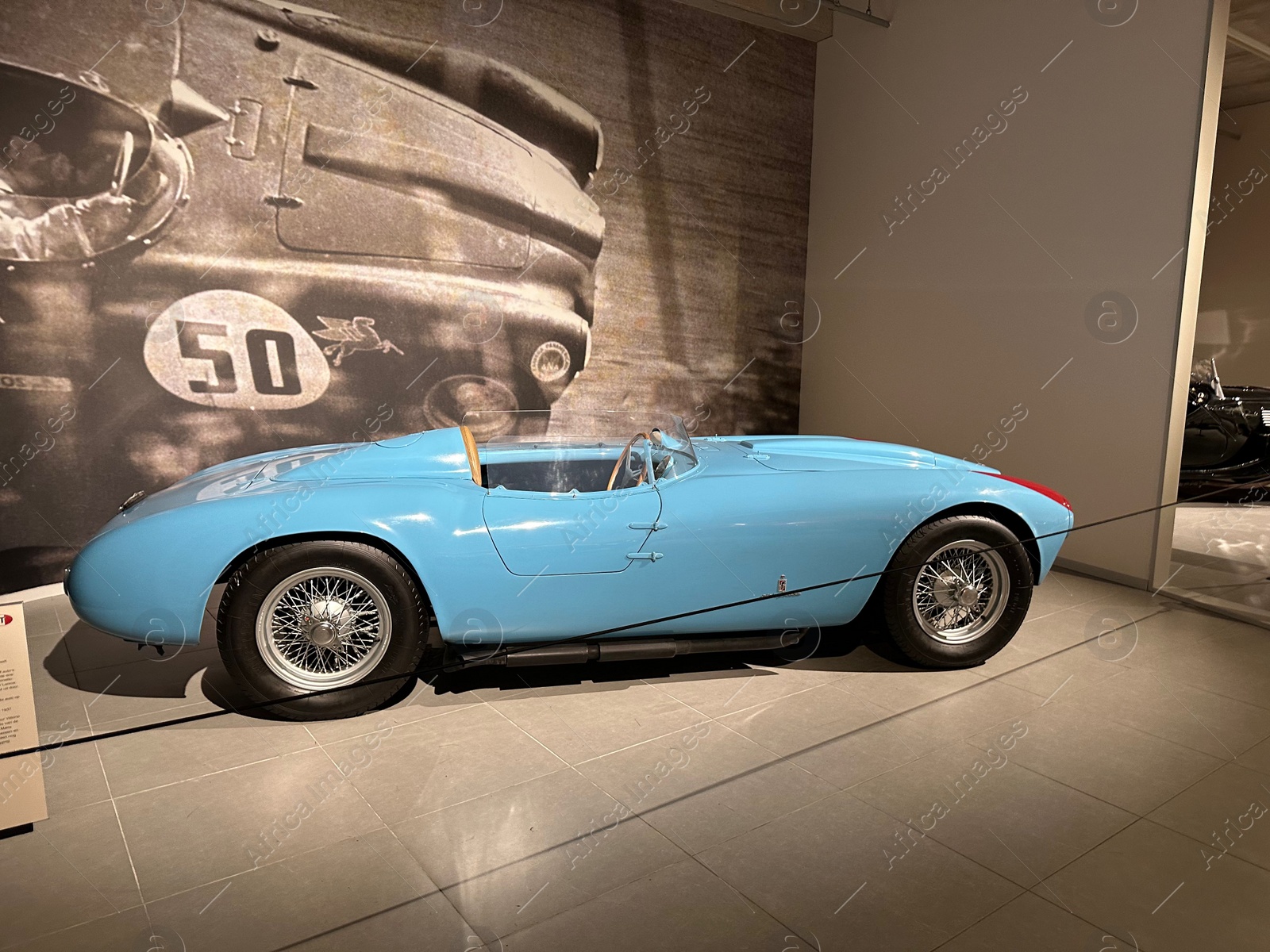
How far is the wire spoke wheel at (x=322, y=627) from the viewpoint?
2678mm

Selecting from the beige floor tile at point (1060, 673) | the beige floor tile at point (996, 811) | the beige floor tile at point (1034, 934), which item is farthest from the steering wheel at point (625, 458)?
the beige floor tile at point (1034, 934)

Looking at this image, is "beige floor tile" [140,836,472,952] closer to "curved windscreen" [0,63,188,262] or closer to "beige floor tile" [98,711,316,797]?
"beige floor tile" [98,711,316,797]

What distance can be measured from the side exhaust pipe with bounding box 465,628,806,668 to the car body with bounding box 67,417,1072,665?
0.05m

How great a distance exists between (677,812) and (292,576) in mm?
1425

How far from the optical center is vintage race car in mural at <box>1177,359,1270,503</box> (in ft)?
19.1

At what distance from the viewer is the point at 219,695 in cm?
294

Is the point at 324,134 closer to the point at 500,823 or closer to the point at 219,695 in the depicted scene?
the point at 219,695

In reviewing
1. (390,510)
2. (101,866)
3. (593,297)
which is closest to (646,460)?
(390,510)

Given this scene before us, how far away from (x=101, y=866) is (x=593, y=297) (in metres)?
4.39

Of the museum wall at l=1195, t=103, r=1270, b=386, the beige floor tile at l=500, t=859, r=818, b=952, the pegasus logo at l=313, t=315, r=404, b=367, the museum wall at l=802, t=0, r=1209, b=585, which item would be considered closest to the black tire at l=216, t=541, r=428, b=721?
the beige floor tile at l=500, t=859, r=818, b=952

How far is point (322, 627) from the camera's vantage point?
2.69 metres

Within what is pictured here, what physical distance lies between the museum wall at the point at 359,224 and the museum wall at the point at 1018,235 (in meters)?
→ 0.75

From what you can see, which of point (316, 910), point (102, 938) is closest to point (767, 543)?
point (316, 910)

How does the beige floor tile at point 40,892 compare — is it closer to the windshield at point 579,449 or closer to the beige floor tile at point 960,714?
the windshield at point 579,449
